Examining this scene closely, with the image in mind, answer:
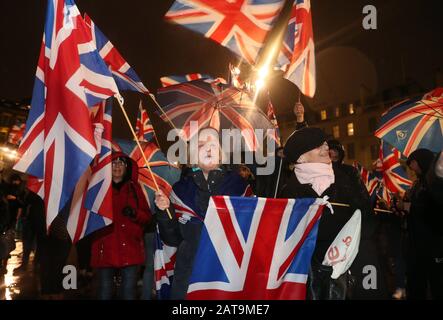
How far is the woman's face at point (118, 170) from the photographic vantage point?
486 centimetres

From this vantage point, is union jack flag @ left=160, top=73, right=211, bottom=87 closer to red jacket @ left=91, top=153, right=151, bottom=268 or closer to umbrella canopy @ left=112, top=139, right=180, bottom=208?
umbrella canopy @ left=112, top=139, right=180, bottom=208

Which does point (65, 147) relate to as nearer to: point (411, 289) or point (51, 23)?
point (51, 23)

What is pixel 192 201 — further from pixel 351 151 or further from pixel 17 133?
pixel 351 151

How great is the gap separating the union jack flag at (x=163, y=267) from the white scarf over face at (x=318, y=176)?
1663mm

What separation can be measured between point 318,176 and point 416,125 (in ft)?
9.36

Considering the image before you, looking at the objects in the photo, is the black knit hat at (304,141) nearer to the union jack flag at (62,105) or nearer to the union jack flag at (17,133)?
the union jack flag at (62,105)

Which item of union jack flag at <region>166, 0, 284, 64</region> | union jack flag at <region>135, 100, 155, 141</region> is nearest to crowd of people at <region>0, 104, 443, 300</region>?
union jack flag at <region>166, 0, 284, 64</region>

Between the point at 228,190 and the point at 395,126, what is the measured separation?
126 inches

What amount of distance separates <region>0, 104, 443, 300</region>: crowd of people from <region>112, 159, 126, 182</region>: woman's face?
0.01 metres

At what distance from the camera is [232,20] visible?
5891 mm

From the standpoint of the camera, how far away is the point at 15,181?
10.3 m

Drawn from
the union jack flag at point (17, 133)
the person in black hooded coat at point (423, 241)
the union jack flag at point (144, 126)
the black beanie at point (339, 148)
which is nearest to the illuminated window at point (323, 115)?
the union jack flag at point (144, 126)

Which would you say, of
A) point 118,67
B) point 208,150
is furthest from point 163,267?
point 118,67
